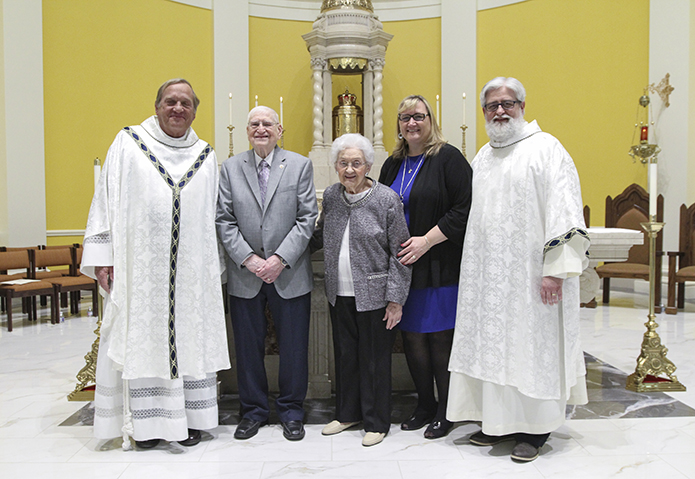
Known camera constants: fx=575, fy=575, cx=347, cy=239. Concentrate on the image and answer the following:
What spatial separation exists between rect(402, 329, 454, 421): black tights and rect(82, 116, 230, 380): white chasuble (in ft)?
3.40

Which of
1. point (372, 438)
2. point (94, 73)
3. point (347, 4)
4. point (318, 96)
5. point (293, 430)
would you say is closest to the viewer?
point (372, 438)

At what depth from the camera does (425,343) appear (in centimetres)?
316

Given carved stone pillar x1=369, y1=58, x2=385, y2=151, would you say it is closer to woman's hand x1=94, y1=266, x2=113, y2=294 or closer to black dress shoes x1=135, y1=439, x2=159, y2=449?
woman's hand x1=94, y1=266, x2=113, y2=294

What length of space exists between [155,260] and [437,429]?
174 cm

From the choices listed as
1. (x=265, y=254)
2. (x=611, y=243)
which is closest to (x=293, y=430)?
(x=265, y=254)

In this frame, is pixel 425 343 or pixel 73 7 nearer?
pixel 425 343

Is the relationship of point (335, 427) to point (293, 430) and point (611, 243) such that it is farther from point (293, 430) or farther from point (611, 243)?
point (611, 243)

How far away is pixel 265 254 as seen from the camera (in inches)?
123

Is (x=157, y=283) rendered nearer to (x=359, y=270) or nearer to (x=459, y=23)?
(x=359, y=270)

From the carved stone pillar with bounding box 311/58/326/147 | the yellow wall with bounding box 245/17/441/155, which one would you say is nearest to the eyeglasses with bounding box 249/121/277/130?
the carved stone pillar with bounding box 311/58/326/147

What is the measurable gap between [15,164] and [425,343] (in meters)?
6.43

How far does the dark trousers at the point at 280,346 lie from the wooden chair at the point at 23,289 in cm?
382

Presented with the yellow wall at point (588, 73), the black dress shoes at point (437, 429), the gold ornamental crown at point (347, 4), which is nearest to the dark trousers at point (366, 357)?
the black dress shoes at point (437, 429)

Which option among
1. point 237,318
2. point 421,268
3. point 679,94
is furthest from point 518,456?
point 679,94
